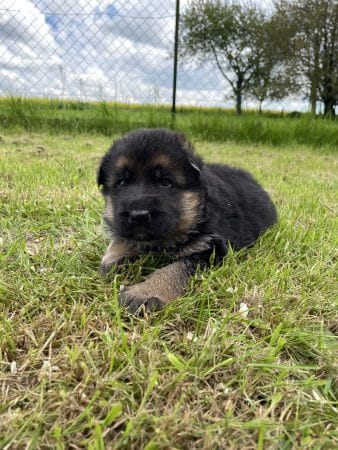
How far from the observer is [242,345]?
6.20 ft

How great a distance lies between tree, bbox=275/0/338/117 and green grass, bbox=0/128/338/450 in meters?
15.8

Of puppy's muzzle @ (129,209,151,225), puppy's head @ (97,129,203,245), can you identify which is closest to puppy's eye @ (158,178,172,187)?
puppy's head @ (97,129,203,245)

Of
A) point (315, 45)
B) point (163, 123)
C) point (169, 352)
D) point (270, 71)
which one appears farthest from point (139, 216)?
point (270, 71)

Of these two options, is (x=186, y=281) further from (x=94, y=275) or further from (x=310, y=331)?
(x=310, y=331)

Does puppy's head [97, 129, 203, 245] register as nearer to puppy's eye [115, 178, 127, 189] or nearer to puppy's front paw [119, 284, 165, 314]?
puppy's eye [115, 178, 127, 189]

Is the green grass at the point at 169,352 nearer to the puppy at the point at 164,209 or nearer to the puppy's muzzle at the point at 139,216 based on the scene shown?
the puppy at the point at 164,209

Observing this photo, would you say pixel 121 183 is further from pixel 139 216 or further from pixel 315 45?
pixel 315 45

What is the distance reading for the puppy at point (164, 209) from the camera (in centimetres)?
246

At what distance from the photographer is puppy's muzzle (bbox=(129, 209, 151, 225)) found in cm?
241

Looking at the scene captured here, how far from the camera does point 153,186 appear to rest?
8.62ft

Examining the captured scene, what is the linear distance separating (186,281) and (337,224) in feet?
6.35

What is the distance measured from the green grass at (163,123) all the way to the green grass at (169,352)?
8280 mm

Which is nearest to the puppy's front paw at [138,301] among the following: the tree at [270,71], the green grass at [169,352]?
the green grass at [169,352]

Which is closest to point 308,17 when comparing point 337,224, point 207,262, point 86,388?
point 337,224
